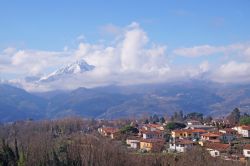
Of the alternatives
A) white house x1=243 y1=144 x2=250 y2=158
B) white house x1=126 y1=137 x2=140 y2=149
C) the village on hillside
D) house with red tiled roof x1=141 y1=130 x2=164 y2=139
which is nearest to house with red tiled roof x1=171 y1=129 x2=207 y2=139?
the village on hillside

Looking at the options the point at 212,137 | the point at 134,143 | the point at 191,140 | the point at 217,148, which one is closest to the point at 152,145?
the point at 134,143

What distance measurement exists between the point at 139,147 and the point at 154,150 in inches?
179

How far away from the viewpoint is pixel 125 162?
128 ft

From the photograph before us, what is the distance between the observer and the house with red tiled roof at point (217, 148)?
152 ft

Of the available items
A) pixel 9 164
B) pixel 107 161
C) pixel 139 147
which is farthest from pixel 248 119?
pixel 9 164

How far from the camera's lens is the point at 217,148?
47156 mm

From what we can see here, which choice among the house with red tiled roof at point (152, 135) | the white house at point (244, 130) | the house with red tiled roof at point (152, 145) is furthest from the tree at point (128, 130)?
the white house at point (244, 130)

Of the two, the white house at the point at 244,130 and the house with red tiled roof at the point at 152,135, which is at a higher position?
the white house at the point at 244,130

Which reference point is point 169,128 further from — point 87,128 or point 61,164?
point 61,164

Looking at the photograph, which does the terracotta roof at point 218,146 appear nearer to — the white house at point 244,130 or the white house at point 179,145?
the white house at point 179,145

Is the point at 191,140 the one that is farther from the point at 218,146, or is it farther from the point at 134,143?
the point at 218,146

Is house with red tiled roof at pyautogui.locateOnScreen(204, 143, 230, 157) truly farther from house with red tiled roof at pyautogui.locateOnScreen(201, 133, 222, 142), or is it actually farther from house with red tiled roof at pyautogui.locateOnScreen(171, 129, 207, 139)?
house with red tiled roof at pyautogui.locateOnScreen(171, 129, 207, 139)

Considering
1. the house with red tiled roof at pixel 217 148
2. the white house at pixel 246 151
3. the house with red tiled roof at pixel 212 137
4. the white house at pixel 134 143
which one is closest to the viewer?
the white house at pixel 246 151

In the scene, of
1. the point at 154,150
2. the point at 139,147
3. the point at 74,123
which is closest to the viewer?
the point at 154,150
